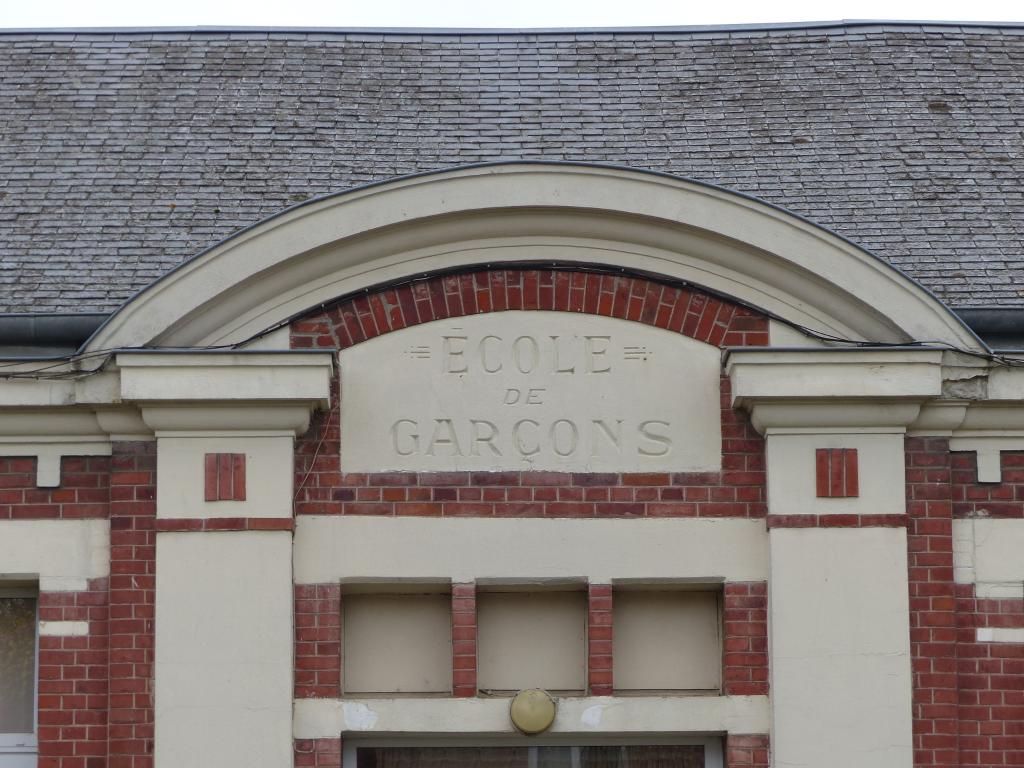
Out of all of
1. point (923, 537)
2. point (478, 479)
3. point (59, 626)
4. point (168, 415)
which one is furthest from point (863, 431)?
point (59, 626)

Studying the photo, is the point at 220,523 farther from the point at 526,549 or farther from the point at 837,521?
the point at 837,521

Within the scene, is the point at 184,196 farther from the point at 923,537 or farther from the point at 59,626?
the point at 923,537

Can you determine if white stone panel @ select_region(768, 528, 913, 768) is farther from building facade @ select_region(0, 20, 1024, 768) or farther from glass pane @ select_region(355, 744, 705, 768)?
glass pane @ select_region(355, 744, 705, 768)

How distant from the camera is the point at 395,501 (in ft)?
27.7

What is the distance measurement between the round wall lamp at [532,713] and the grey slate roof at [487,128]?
11.0 feet

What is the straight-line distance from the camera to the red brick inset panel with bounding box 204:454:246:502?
829cm

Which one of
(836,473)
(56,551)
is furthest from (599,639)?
(56,551)

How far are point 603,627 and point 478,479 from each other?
1031mm

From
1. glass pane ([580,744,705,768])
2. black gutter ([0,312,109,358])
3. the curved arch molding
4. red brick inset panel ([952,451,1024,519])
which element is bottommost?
glass pane ([580,744,705,768])

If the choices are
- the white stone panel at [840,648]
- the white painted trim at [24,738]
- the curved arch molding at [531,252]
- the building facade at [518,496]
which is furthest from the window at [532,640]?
the white painted trim at [24,738]

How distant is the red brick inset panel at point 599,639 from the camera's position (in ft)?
27.2

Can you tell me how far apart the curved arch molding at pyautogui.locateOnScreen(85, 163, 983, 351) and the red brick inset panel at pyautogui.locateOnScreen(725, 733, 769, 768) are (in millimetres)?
2223

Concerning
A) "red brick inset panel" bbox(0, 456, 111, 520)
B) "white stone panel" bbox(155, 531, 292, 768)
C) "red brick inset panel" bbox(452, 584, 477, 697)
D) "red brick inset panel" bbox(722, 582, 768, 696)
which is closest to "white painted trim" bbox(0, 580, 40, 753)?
"red brick inset panel" bbox(0, 456, 111, 520)

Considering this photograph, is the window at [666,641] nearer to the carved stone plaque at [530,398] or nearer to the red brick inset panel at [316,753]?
the carved stone plaque at [530,398]
